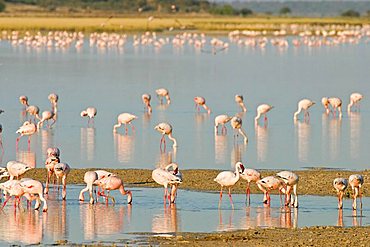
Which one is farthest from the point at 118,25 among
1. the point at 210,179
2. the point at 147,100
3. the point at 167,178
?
the point at 167,178

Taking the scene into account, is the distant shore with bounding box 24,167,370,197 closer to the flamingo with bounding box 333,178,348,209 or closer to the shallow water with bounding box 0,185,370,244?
the shallow water with bounding box 0,185,370,244

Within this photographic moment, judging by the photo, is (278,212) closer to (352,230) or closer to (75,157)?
(352,230)

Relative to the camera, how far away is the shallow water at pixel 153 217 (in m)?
13.2

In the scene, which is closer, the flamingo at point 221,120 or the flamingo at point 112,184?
the flamingo at point 112,184

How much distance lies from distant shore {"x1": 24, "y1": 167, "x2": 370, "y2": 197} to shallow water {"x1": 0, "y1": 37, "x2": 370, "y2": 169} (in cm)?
92

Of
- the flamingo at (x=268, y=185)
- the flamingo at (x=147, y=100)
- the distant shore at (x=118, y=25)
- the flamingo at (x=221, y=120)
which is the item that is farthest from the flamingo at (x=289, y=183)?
the distant shore at (x=118, y=25)

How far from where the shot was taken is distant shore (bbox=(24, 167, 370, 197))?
1659 centimetres

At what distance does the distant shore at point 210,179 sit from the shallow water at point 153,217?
1.87ft

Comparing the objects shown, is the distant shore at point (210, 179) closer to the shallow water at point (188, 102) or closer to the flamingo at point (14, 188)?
the shallow water at point (188, 102)

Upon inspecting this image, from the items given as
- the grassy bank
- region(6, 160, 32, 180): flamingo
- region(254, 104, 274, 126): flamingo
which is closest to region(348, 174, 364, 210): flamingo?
region(6, 160, 32, 180): flamingo

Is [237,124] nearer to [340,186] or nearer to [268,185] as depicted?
[268,185]

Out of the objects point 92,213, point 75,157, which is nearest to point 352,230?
point 92,213

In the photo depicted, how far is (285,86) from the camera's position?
3672 centimetres

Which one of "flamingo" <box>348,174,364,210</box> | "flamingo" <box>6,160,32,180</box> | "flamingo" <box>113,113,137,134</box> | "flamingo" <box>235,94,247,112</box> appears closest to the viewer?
"flamingo" <box>348,174,364,210</box>
